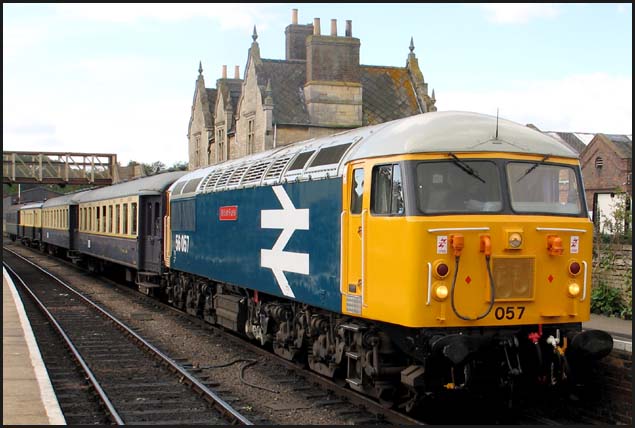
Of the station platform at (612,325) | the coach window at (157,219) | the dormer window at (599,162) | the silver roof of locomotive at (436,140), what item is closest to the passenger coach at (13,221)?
the dormer window at (599,162)

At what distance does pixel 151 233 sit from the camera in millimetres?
21203

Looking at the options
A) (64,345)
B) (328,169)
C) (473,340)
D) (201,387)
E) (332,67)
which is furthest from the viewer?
(332,67)

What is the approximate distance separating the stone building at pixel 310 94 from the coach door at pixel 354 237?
2965 cm

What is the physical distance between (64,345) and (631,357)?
1025 centimetres

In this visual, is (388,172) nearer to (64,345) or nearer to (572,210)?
(572,210)

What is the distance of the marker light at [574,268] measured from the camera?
28.9ft

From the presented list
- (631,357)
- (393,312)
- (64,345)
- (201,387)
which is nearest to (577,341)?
(631,357)

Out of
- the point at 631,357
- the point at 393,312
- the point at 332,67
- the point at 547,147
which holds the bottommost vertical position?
the point at 631,357

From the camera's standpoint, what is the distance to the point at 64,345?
15203 millimetres

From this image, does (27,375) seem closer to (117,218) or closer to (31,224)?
(117,218)

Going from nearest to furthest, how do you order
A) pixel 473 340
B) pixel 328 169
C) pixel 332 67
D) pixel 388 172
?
pixel 473 340 → pixel 388 172 → pixel 328 169 → pixel 332 67

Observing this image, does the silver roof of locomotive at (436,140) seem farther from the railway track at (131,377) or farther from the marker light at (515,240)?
the railway track at (131,377)

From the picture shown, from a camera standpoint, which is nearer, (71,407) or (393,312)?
(393,312)

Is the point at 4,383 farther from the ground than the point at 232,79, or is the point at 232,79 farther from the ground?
the point at 232,79
